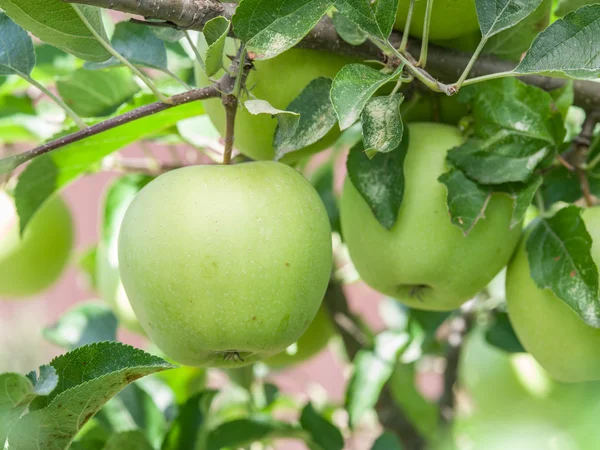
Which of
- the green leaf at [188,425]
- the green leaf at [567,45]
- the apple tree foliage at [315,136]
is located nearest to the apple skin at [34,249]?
the apple tree foliage at [315,136]

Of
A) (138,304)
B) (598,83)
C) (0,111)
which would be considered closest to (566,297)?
(598,83)

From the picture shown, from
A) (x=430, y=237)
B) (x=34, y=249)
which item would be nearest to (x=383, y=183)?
(x=430, y=237)

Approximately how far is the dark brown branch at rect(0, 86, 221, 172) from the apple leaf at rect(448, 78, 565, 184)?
0.22m

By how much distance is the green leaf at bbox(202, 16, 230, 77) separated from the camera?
466 millimetres

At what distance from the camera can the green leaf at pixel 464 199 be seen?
578 millimetres

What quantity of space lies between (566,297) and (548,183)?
19cm

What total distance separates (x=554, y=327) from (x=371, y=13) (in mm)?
314

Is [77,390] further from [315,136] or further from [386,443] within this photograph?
[386,443]

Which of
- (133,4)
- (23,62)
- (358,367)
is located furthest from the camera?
(358,367)

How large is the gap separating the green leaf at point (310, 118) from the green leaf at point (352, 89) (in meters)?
0.05

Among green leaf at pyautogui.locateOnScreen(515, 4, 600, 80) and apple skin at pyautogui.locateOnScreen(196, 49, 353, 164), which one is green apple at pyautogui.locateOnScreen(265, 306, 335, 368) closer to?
apple skin at pyautogui.locateOnScreen(196, 49, 353, 164)

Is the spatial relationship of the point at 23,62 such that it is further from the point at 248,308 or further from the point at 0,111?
the point at 0,111

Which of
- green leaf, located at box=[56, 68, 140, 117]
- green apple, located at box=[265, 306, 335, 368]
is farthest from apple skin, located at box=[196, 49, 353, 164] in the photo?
green apple, located at box=[265, 306, 335, 368]

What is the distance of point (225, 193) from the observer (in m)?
0.50
